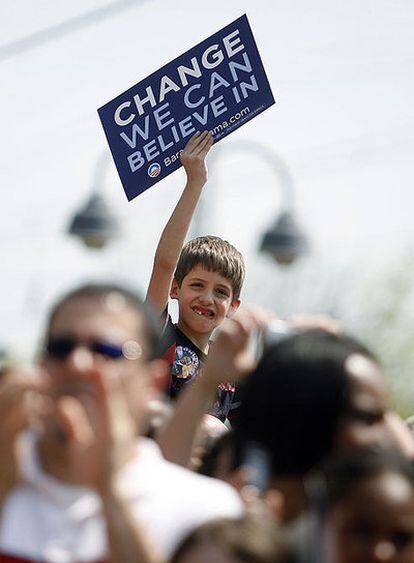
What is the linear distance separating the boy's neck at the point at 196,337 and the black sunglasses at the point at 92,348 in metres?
2.19

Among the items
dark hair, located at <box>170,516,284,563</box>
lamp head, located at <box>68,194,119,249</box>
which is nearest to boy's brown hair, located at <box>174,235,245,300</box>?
dark hair, located at <box>170,516,284,563</box>

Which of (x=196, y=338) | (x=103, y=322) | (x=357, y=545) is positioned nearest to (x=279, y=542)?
(x=357, y=545)

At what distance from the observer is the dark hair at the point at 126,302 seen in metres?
3.76

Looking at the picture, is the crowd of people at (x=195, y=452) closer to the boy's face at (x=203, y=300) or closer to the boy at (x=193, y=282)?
the boy at (x=193, y=282)

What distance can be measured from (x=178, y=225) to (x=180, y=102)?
67 cm

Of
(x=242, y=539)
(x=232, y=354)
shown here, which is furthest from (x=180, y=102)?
(x=242, y=539)

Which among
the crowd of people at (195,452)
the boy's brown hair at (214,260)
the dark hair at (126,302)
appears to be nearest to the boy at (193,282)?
the boy's brown hair at (214,260)

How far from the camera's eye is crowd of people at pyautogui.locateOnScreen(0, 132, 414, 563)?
3293 millimetres

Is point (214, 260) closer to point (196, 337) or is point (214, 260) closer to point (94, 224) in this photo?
point (196, 337)

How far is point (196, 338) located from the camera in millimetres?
5855

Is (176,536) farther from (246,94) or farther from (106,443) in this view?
(246,94)

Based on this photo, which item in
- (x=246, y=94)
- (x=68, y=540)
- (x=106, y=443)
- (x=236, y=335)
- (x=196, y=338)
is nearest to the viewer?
(x=106, y=443)

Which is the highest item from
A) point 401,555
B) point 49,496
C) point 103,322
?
point 103,322

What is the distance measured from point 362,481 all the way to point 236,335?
78 cm
